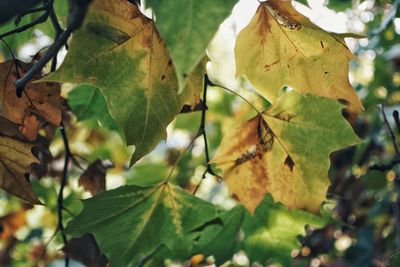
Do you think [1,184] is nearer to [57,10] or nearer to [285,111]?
[57,10]

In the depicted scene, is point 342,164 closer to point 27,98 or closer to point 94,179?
point 94,179

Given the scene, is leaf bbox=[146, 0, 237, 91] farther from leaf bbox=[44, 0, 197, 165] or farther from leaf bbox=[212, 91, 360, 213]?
leaf bbox=[212, 91, 360, 213]

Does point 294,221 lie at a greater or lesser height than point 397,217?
greater

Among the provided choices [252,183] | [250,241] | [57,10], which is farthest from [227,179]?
[57,10]

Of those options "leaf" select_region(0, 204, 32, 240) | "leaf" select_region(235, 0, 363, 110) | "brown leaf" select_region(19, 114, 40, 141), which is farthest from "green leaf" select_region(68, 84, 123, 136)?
"leaf" select_region(0, 204, 32, 240)

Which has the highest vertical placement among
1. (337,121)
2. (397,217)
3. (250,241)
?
(337,121)

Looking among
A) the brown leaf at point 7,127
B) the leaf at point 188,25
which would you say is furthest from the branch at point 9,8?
the brown leaf at point 7,127
